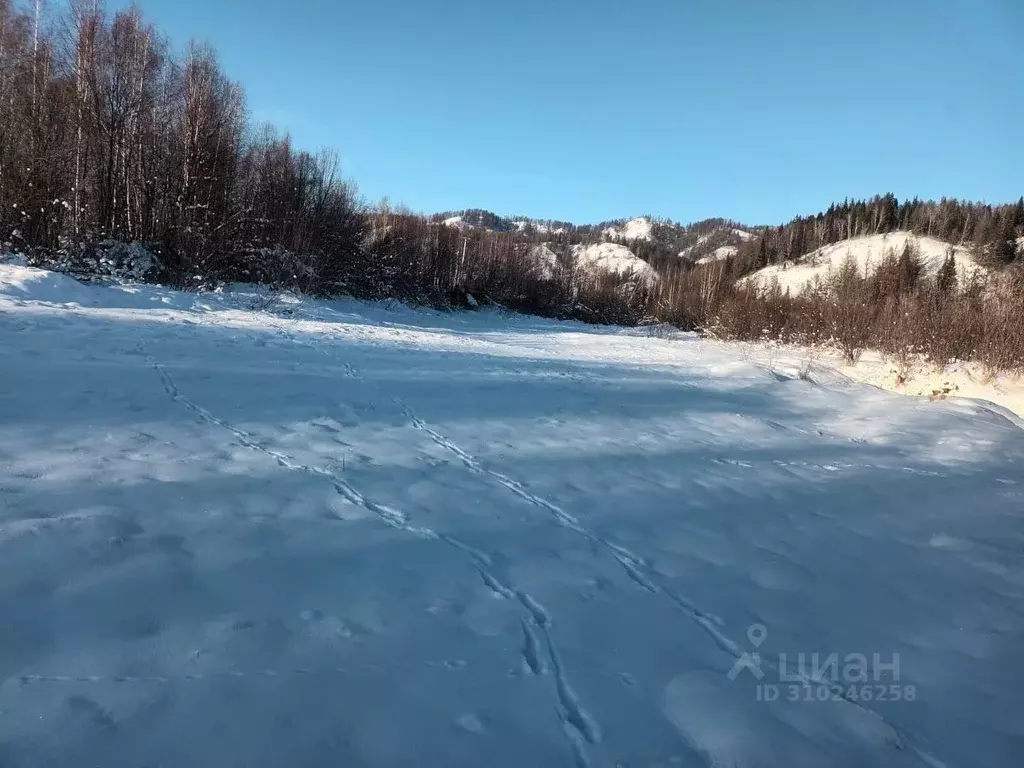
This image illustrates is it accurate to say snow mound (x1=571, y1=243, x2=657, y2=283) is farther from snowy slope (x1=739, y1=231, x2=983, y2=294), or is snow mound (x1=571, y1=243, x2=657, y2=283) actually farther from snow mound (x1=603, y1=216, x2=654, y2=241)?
snow mound (x1=603, y1=216, x2=654, y2=241)

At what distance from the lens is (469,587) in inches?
114

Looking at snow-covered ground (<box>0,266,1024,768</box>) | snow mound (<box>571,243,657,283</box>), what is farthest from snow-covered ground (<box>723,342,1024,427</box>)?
snow mound (<box>571,243,657,283</box>)

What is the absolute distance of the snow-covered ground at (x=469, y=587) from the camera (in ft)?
6.61

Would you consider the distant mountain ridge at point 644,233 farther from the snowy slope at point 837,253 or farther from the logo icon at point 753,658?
the logo icon at point 753,658

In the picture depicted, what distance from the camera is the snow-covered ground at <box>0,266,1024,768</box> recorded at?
202 centimetres

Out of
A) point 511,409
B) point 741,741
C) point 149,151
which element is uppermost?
point 149,151

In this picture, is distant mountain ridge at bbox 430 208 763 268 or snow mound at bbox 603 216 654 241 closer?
distant mountain ridge at bbox 430 208 763 268

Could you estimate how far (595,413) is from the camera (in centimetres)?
716

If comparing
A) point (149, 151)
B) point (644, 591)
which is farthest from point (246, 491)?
point (149, 151)

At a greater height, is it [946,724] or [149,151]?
[149,151]

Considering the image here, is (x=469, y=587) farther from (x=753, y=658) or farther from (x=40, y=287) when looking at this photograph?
(x=40, y=287)

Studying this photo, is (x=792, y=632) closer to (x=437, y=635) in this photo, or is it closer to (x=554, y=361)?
(x=437, y=635)

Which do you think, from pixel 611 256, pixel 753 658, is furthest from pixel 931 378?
pixel 611 256

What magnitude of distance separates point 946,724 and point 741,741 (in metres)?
0.96
